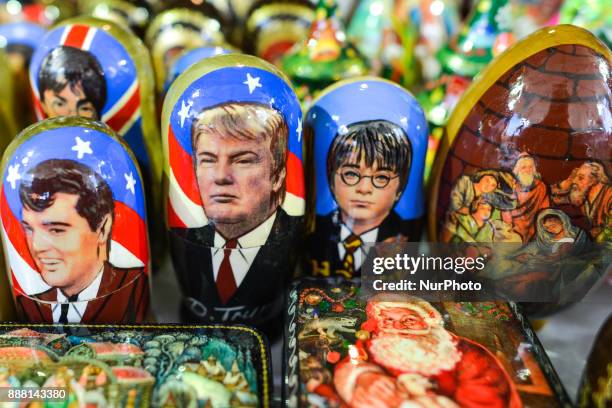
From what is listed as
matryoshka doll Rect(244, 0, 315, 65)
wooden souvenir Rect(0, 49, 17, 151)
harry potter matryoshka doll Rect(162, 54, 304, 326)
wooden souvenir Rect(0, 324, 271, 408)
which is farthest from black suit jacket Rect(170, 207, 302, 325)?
matryoshka doll Rect(244, 0, 315, 65)

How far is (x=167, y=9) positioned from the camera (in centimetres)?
130

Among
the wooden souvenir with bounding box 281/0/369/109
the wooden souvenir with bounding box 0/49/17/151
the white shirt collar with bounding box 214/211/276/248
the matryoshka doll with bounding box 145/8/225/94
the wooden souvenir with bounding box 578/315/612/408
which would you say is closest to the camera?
the wooden souvenir with bounding box 578/315/612/408

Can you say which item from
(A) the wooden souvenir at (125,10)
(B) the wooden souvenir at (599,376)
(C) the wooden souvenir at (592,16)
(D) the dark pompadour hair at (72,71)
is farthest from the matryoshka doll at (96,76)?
(C) the wooden souvenir at (592,16)

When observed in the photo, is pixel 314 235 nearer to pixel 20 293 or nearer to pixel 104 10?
pixel 20 293

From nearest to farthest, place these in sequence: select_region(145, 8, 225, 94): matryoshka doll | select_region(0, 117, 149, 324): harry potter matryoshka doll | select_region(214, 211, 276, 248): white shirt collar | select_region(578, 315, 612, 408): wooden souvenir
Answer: select_region(578, 315, 612, 408): wooden souvenir → select_region(0, 117, 149, 324): harry potter matryoshka doll → select_region(214, 211, 276, 248): white shirt collar → select_region(145, 8, 225, 94): matryoshka doll

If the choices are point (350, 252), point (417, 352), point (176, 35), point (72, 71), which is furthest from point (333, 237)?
point (176, 35)

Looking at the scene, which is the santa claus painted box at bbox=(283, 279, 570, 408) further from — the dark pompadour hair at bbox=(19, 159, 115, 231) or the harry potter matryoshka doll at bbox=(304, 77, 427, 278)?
the dark pompadour hair at bbox=(19, 159, 115, 231)

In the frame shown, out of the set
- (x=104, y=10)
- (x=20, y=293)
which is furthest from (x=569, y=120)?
(x=104, y=10)

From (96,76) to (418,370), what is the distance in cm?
63

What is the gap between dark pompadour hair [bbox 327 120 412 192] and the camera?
0.86 meters

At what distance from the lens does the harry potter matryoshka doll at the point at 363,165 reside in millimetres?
862

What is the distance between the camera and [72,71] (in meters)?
0.91

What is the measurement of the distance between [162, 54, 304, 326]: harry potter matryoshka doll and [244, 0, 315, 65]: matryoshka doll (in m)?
0.57

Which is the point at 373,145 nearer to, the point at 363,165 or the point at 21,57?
the point at 363,165
